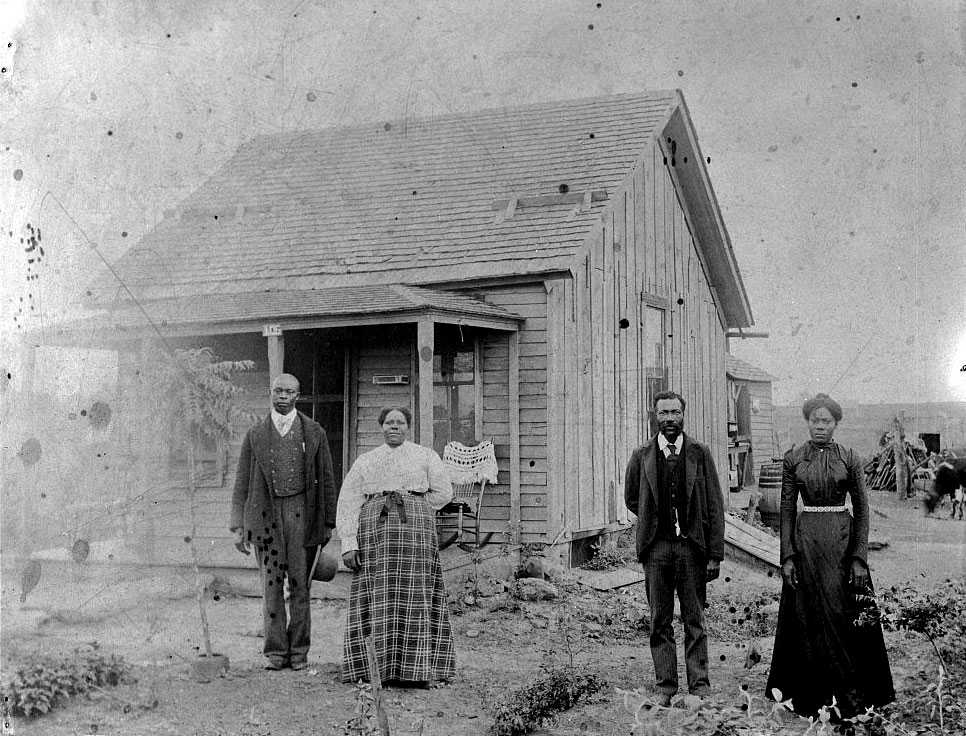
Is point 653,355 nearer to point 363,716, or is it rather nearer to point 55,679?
point 363,716

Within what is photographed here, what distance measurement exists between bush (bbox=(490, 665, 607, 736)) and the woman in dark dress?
45.7 inches

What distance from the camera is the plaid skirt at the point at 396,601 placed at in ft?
18.7

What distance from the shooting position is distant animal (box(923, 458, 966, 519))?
225 inches

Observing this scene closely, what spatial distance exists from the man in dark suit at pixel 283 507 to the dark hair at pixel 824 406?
311 centimetres

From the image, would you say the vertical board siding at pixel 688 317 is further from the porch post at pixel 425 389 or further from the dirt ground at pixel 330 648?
the dirt ground at pixel 330 648

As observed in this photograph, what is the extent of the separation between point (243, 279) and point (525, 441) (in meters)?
3.24

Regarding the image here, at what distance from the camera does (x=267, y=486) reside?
6.00 meters

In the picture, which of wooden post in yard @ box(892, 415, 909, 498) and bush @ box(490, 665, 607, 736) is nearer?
bush @ box(490, 665, 607, 736)

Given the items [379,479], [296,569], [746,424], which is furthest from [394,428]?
[746,424]

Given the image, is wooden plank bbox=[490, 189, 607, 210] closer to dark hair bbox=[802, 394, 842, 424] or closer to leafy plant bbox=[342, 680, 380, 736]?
dark hair bbox=[802, 394, 842, 424]

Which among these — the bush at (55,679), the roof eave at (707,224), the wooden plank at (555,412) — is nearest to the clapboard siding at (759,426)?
the roof eave at (707,224)

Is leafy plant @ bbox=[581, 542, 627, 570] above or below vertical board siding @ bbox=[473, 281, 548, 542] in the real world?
below

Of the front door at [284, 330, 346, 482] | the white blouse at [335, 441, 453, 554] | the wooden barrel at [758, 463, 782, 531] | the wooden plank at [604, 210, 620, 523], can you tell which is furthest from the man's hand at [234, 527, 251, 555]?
the wooden barrel at [758, 463, 782, 531]

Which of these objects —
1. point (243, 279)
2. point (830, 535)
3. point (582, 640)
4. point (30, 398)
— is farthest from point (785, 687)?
point (243, 279)
